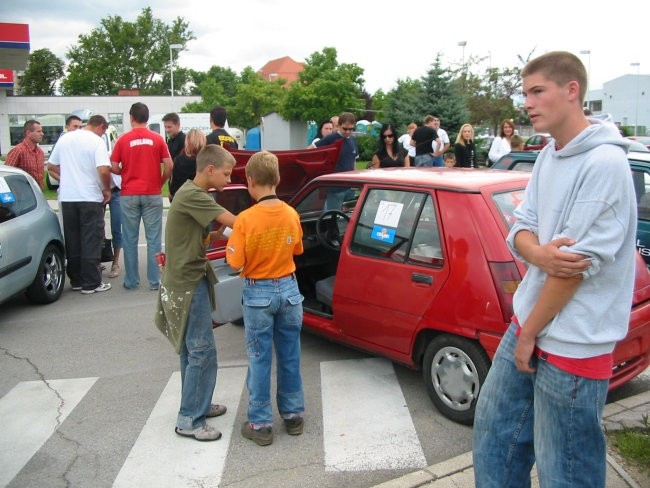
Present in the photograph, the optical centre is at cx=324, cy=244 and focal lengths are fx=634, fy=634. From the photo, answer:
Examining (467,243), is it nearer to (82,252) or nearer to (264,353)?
(264,353)

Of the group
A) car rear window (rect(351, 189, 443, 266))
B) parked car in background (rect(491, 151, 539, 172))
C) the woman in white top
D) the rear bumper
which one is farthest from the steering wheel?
the woman in white top

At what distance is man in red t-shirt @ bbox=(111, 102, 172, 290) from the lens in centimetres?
730

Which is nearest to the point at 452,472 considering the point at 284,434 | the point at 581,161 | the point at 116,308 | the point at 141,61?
the point at 284,434

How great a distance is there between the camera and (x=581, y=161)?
1993 millimetres

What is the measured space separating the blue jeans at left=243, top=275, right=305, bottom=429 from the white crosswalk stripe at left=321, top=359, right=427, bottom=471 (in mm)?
357

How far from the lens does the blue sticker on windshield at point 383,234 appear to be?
14.3 feet

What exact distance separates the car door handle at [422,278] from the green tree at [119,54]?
8112 cm

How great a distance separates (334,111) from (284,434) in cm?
2644

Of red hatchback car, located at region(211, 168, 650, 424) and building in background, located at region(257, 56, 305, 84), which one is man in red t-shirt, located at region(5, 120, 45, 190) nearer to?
red hatchback car, located at region(211, 168, 650, 424)

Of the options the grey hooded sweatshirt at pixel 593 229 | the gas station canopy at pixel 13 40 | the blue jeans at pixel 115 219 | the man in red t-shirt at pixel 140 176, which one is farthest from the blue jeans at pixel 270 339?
the gas station canopy at pixel 13 40

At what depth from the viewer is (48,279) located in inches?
282

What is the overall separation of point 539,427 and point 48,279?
631cm

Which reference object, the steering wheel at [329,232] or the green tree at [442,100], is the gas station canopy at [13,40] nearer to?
the steering wheel at [329,232]

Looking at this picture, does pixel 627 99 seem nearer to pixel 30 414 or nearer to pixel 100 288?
pixel 100 288
